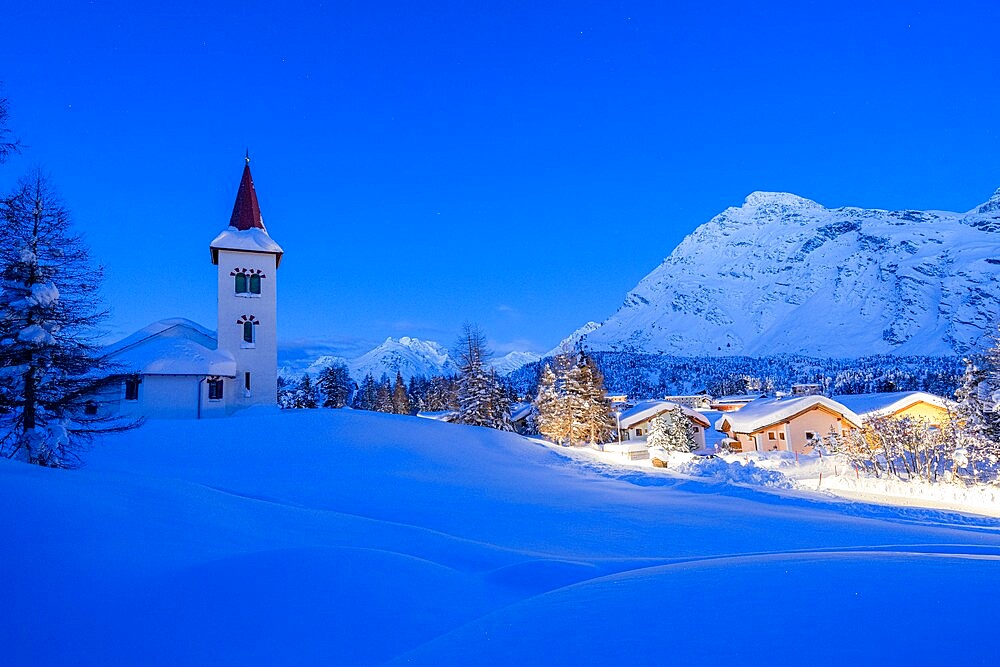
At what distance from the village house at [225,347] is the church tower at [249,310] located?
5cm

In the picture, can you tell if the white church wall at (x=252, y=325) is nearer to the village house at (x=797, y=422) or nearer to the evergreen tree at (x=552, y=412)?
the evergreen tree at (x=552, y=412)

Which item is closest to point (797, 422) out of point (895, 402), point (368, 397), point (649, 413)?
point (895, 402)

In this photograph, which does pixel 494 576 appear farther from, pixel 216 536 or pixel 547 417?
pixel 547 417

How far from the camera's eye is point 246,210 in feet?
112

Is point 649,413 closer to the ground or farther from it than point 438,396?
closer to the ground

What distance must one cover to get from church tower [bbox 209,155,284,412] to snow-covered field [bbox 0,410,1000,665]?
21.6m

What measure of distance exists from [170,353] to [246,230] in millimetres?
9097

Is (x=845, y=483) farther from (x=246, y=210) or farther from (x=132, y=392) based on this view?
(x=246, y=210)

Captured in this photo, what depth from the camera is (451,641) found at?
3.45 meters

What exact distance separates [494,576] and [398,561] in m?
1.15

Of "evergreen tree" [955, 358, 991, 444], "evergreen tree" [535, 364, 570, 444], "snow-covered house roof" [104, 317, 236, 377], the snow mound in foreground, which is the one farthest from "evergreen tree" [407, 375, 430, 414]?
"evergreen tree" [955, 358, 991, 444]

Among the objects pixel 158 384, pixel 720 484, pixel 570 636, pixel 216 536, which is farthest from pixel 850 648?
pixel 158 384

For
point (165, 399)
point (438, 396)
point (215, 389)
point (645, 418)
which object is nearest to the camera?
point (165, 399)

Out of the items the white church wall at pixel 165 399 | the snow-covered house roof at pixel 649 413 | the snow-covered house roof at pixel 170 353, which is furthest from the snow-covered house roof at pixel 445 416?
the snow-covered house roof at pixel 649 413
